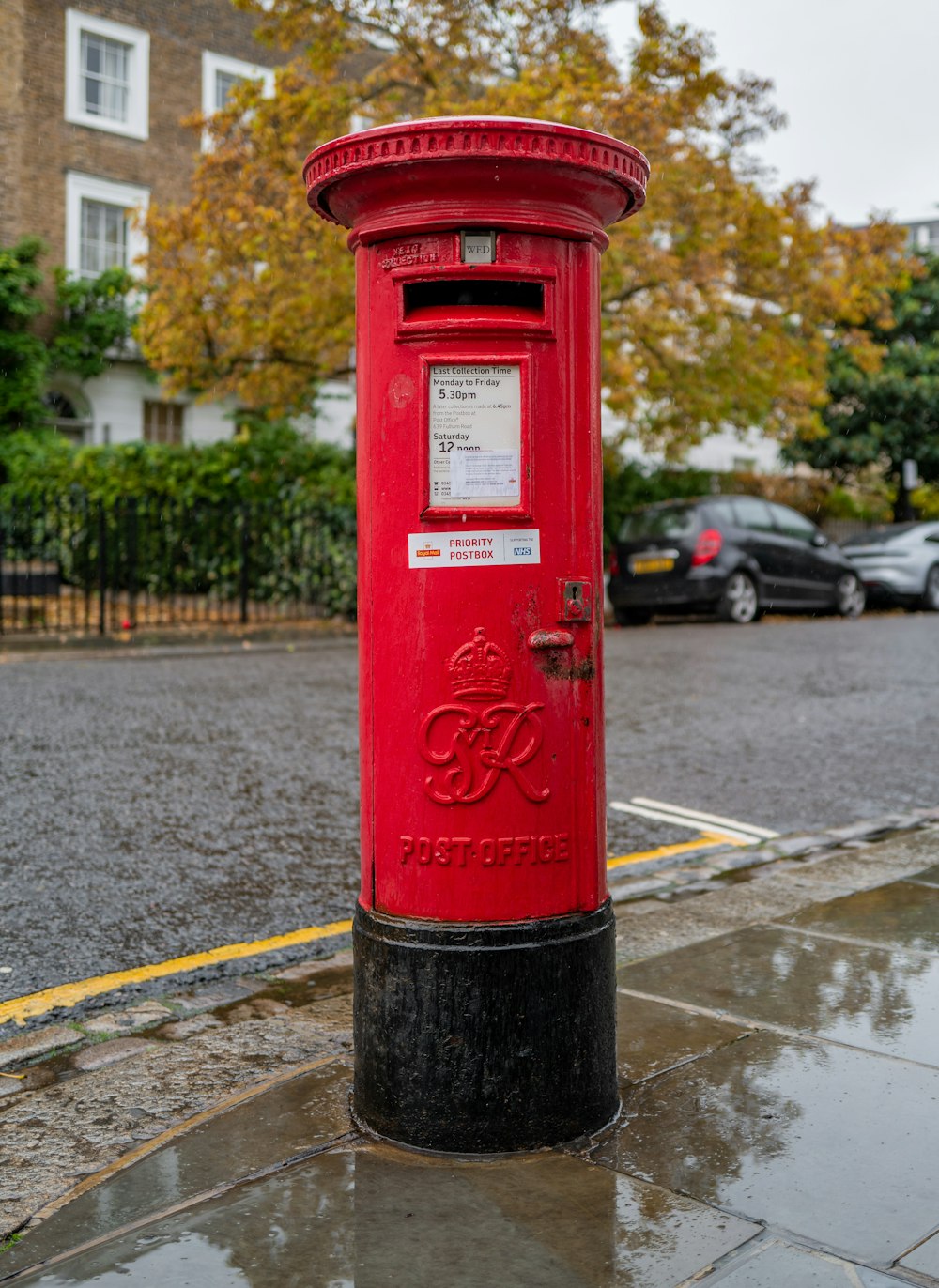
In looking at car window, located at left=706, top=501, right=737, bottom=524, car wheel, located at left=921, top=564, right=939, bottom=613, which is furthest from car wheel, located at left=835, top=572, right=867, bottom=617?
car window, located at left=706, top=501, right=737, bottom=524

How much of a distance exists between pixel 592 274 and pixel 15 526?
12.6 meters

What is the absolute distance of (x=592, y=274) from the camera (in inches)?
113

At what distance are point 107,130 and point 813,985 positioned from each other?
23.2 meters

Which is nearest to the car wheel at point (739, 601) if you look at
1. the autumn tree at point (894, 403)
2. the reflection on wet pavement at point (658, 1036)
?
the autumn tree at point (894, 403)

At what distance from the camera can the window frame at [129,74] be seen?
2261 cm

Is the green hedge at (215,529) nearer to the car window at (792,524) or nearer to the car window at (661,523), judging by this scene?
the car window at (661,523)

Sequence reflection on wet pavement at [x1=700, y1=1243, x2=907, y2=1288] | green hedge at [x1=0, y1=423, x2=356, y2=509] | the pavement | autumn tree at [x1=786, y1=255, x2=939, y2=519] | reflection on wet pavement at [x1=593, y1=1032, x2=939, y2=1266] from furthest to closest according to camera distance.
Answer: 1. autumn tree at [x1=786, y1=255, x2=939, y2=519]
2. green hedge at [x1=0, y1=423, x2=356, y2=509]
3. reflection on wet pavement at [x1=593, y1=1032, x2=939, y2=1266]
4. the pavement
5. reflection on wet pavement at [x1=700, y1=1243, x2=907, y2=1288]

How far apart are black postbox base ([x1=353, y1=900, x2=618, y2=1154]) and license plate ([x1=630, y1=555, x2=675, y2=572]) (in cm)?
1338

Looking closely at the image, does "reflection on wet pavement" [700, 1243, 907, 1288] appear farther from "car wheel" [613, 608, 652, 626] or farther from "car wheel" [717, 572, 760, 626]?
"car wheel" [613, 608, 652, 626]

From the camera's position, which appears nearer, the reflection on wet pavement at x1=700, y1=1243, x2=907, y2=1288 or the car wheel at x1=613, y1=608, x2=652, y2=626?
the reflection on wet pavement at x1=700, y1=1243, x2=907, y2=1288

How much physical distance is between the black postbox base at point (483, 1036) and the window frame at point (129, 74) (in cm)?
2327

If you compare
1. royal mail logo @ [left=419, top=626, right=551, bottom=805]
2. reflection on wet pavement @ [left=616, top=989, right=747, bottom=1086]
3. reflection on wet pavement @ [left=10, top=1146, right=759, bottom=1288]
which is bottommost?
reflection on wet pavement @ [left=10, top=1146, right=759, bottom=1288]

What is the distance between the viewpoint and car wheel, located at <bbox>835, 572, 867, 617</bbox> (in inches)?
711

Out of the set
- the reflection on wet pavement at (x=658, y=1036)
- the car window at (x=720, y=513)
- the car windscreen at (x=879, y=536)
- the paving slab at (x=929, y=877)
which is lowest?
the reflection on wet pavement at (x=658, y=1036)
